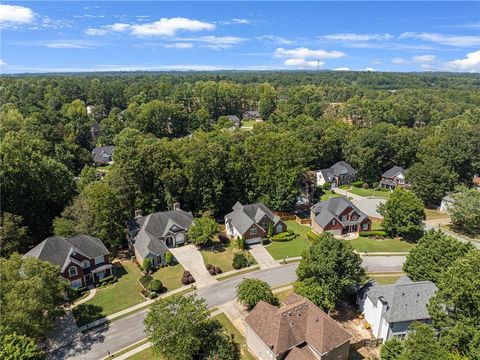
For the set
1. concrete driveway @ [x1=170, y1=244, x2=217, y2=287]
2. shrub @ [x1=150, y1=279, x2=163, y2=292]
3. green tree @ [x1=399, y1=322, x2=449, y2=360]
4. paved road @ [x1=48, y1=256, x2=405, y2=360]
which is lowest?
concrete driveway @ [x1=170, y1=244, x2=217, y2=287]

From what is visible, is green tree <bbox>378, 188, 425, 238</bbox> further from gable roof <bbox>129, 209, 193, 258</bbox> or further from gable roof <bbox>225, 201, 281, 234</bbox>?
gable roof <bbox>129, 209, 193, 258</bbox>

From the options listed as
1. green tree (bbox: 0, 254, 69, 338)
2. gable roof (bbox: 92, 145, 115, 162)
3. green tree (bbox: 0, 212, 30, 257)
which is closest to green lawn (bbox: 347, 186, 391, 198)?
green tree (bbox: 0, 254, 69, 338)

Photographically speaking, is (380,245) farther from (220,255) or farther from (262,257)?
(220,255)

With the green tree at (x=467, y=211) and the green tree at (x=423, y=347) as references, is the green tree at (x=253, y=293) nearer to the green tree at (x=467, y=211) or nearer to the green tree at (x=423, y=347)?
the green tree at (x=423, y=347)

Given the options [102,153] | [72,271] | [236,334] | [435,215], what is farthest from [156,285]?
[102,153]

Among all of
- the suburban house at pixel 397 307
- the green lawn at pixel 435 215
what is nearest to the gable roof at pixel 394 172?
the green lawn at pixel 435 215

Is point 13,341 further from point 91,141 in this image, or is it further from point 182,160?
point 91,141
